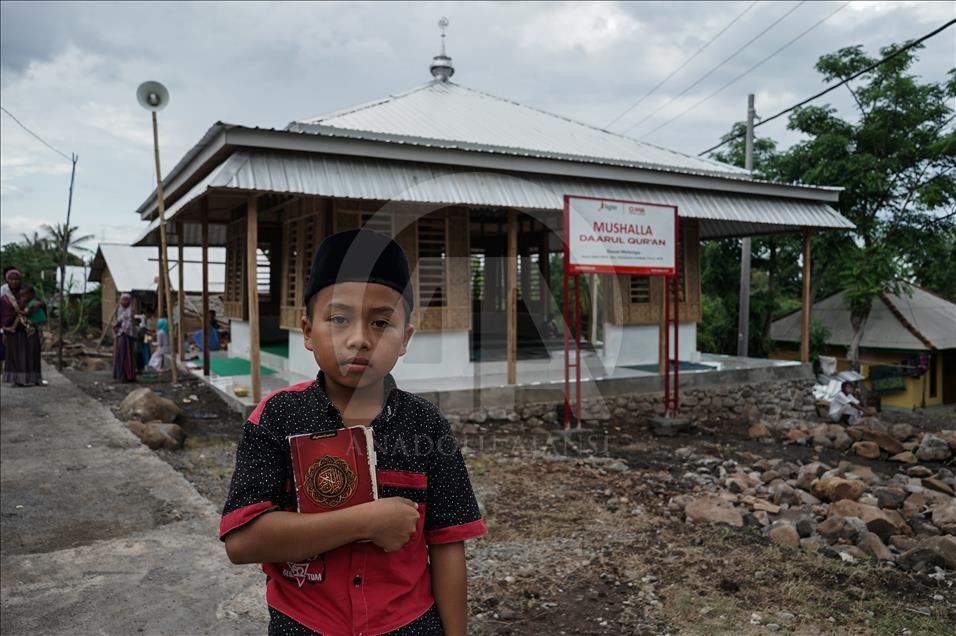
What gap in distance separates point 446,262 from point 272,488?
27.8 feet

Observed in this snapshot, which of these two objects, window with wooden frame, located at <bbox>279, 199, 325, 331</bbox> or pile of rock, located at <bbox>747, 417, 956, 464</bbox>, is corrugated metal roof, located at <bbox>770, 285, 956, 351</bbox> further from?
window with wooden frame, located at <bbox>279, 199, 325, 331</bbox>

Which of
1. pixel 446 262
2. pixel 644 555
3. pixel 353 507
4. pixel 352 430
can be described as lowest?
pixel 644 555

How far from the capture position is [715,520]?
17.1 ft

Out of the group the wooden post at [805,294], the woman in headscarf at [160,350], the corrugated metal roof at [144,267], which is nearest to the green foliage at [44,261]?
the corrugated metal roof at [144,267]

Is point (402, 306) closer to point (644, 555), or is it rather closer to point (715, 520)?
point (644, 555)

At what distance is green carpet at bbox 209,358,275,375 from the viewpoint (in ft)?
36.9

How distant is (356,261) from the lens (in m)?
1.46

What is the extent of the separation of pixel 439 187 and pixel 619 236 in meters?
2.44

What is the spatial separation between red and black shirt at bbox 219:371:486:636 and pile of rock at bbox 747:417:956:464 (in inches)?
355

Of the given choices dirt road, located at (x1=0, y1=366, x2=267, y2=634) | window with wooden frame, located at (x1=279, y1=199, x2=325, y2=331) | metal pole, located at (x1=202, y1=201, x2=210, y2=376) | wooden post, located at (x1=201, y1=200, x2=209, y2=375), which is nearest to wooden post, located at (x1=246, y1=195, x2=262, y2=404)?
window with wooden frame, located at (x1=279, y1=199, x2=325, y2=331)

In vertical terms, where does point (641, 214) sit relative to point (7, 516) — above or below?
above

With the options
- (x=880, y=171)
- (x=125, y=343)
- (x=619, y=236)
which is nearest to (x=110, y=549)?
(x=619, y=236)

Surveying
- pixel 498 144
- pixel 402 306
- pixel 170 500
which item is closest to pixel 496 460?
pixel 170 500

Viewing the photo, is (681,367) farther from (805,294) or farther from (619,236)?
(619,236)
